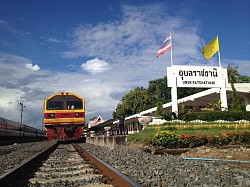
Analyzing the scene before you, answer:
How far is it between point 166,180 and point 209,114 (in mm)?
17580

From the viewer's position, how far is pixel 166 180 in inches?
176

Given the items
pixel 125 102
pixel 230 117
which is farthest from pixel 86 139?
pixel 125 102

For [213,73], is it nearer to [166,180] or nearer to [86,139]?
[86,139]

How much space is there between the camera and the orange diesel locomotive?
64.1ft

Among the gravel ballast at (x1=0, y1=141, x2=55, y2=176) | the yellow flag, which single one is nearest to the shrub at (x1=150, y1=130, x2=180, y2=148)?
the gravel ballast at (x1=0, y1=141, x2=55, y2=176)

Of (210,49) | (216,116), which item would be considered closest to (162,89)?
(210,49)

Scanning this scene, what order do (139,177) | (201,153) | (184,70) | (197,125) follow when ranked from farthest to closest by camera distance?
1. (184,70)
2. (197,125)
3. (201,153)
4. (139,177)

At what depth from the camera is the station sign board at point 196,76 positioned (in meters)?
24.9

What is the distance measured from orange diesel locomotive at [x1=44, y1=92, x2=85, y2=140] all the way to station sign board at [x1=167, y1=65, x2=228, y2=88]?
907 centimetres

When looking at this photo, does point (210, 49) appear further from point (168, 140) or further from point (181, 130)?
point (168, 140)

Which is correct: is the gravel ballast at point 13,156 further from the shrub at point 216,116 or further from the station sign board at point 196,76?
the station sign board at point 196,76

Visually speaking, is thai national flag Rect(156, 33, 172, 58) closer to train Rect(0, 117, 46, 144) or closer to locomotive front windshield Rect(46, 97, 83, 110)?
locomotive front windshield Rect(46, 97, 83, 110)

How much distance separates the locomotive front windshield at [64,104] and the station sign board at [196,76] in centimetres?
885

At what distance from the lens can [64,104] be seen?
789 inches
